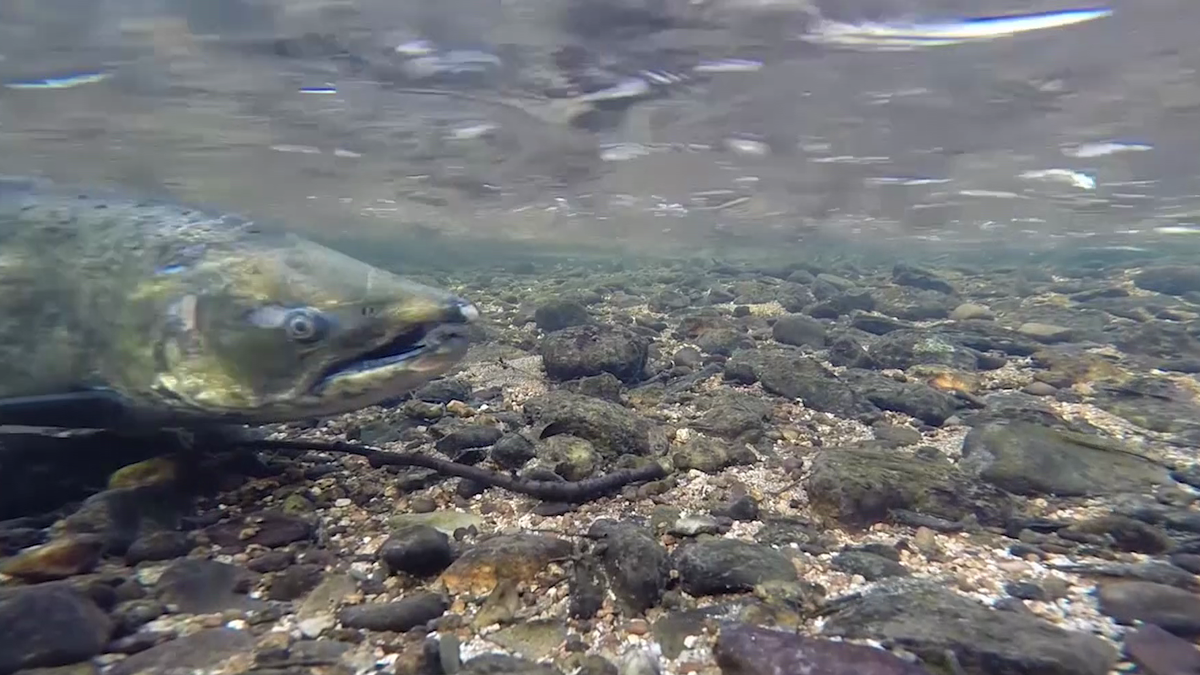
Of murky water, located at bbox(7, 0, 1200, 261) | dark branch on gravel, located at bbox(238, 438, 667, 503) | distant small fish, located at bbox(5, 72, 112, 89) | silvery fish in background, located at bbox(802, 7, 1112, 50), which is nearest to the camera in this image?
dark branch on gravel, located at bbox(238, 438, 667, 503)

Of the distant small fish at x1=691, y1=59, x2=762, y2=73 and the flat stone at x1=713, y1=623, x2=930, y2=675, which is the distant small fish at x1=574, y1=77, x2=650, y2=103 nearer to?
the distant small fish at x1=691, y1=59, x2=762, y2=73

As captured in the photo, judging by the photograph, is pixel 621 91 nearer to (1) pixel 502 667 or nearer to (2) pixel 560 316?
(2) pixel 560 316

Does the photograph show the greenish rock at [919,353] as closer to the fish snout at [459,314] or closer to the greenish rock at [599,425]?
the greenish rock at [599,425]

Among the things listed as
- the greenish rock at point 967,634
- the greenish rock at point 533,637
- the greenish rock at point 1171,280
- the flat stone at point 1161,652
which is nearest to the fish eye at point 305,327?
the greenish rock at point 533,637

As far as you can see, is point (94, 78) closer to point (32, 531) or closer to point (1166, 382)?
point (32, 531)

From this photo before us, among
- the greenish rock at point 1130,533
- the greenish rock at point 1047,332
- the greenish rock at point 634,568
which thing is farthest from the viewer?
the greenish rock at point 1047,332

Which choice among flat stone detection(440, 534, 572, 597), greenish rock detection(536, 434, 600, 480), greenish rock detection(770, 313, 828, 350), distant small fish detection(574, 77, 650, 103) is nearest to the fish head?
flat stone detection(440, 534, 572, 597)

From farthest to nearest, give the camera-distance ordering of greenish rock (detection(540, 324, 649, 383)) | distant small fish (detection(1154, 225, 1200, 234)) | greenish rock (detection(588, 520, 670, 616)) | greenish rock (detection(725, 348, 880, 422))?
distant small fish (detection(1154, 225, 1200, 234)) → greenish rock (detection(540, 324, 649, 383)) → greenish rock (detection(725, 348, 880, 422)) → greenish rock (detection(588, 520, 670, 616))
